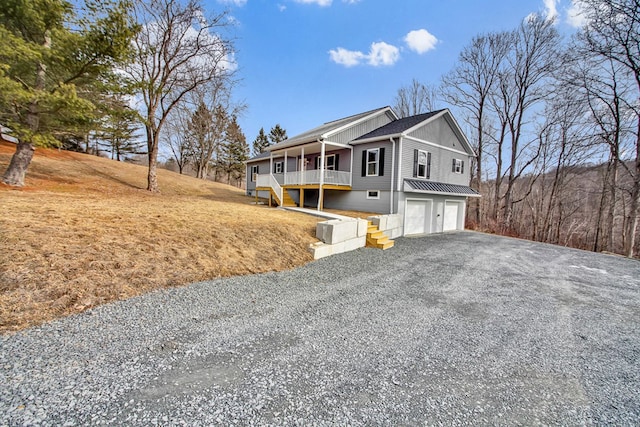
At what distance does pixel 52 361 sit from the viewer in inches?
94.5

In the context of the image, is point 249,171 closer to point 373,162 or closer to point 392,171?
point 373,162

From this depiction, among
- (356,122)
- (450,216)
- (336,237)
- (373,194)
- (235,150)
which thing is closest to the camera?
(336,237)

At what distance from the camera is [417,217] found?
1287 centimetres

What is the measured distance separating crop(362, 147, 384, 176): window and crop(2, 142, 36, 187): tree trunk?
1321 cm

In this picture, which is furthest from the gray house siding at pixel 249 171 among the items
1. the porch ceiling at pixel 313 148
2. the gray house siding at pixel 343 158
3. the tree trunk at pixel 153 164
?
the tree trunk at pixel 153 164

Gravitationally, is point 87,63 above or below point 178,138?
below

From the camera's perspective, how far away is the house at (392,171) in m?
12.1

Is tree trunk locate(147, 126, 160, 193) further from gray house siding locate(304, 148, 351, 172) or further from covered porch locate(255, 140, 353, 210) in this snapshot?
gray house siding locate(304, 148, 351, 172)

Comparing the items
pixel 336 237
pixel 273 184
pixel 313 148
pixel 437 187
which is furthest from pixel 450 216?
pixel 273 184

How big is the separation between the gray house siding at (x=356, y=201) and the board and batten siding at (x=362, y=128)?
2.89m

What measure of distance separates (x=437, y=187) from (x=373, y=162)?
11.8 ft

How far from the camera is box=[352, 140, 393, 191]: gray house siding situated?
1217 cm

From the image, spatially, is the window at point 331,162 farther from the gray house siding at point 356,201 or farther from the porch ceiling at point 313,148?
the gray house siding at point 356,201

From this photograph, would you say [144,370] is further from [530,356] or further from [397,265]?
[397,265]
